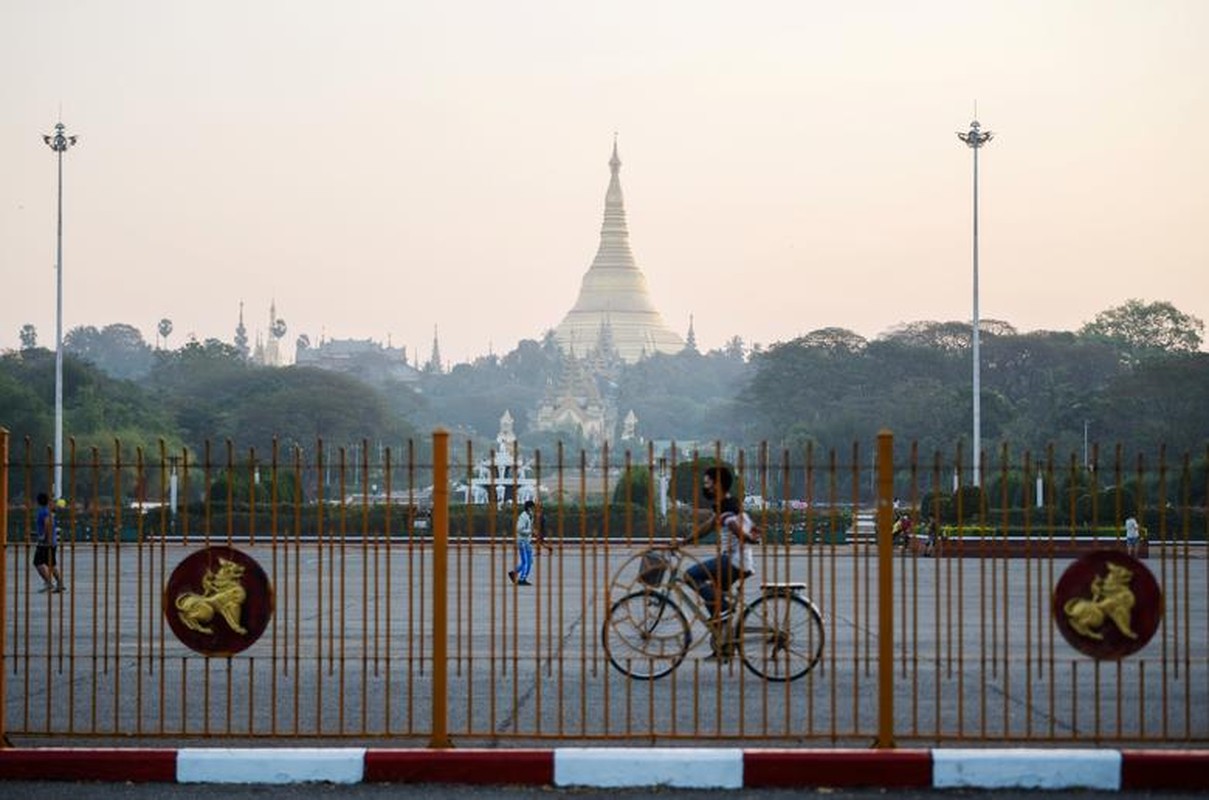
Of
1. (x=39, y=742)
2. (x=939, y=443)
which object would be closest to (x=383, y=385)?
(x=939, y=443)

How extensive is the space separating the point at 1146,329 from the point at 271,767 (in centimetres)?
8607

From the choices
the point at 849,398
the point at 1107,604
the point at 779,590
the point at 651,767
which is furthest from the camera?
the point at 849,398

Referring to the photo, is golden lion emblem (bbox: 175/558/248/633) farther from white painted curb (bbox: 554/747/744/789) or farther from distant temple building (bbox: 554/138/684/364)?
distant temple building (bbox: 554/138/684/364)

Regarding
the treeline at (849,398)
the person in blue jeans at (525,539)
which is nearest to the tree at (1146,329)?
the treeline at (849,398)

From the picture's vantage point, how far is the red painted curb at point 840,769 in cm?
896

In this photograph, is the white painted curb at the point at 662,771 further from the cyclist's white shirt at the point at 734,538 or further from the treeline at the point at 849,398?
the treeline at the point at 849,398

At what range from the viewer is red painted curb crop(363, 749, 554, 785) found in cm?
904

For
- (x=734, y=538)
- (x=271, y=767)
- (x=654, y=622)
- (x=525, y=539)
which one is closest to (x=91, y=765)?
(x=271, y=767)

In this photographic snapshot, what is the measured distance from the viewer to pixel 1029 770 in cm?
888

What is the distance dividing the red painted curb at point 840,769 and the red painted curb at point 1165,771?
855 millimetres

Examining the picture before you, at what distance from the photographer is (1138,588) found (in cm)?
934

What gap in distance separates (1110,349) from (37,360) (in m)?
44.9

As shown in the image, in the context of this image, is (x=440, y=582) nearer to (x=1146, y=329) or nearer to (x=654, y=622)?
(x=654, y=622)

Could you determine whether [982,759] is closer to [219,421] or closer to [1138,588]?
[1138,588]
